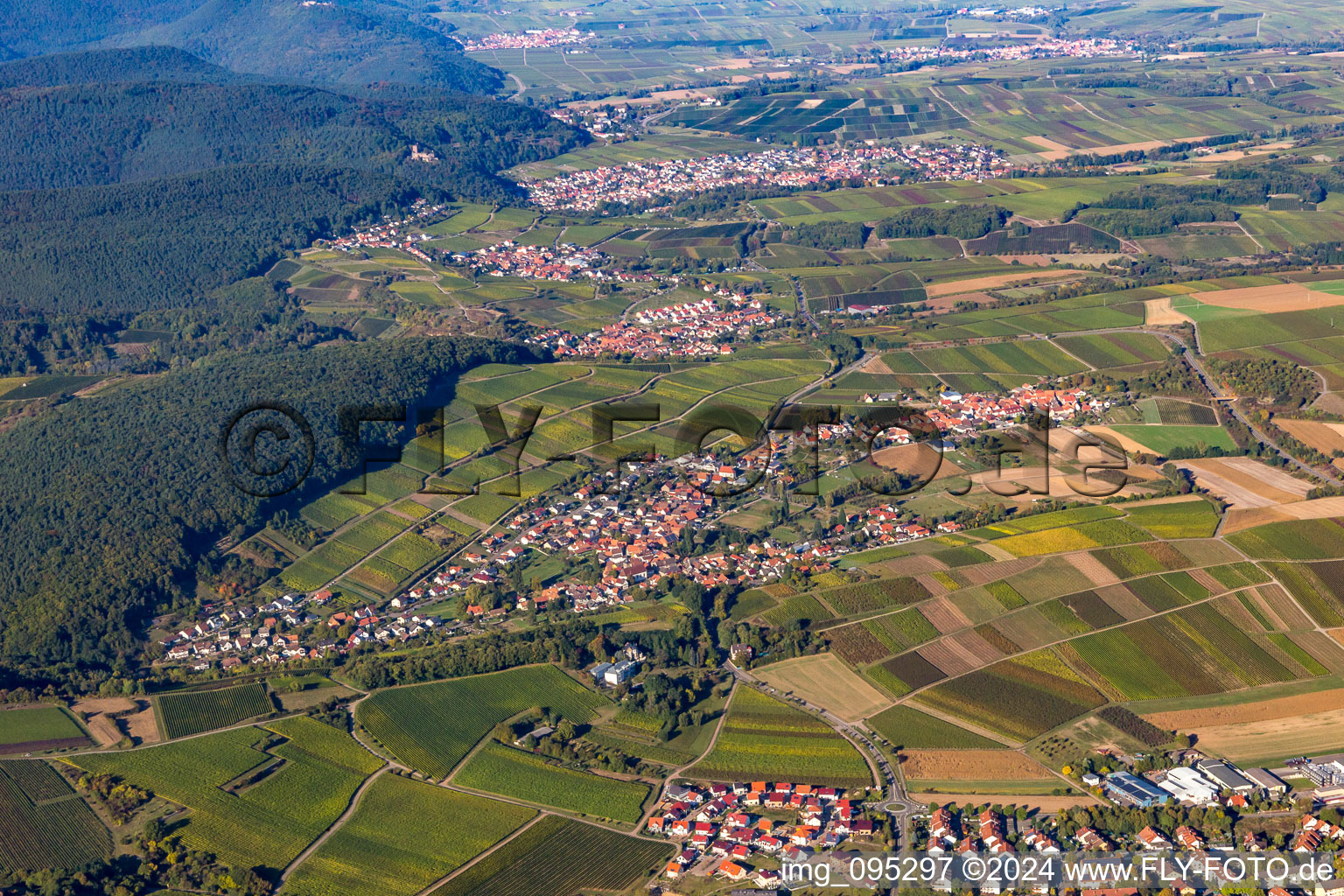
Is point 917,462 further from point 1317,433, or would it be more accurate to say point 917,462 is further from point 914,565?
point 1317,433

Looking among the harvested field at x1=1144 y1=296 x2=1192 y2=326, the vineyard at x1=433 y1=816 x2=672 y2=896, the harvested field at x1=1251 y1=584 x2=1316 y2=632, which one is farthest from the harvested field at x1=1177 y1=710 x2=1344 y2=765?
the harvested field at x1=1144 y1=296 x2=1192 y2=326

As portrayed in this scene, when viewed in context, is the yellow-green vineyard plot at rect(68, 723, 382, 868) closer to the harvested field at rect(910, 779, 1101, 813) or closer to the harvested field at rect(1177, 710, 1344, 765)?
the harvested field at rect(910, 779, 1101, 813)

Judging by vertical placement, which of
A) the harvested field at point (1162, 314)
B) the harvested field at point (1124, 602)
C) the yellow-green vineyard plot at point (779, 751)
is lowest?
the yellow-green vineyard plot at point (779, 751)

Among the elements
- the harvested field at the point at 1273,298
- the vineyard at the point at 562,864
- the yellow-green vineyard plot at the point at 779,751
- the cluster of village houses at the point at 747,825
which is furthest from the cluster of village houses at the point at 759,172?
the vineyard at the point at 562,864

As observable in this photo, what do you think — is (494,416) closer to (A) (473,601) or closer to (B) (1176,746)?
(A) (473,601)

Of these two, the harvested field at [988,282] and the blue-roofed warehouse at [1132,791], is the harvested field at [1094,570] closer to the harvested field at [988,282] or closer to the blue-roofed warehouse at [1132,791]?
the blue-roofed warehouse at [1132,791]

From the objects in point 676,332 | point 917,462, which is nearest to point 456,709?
point 917,462

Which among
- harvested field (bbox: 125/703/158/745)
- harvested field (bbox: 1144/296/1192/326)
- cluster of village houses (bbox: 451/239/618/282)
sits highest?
cluster of village houses (bbox: 451/239/618/282)

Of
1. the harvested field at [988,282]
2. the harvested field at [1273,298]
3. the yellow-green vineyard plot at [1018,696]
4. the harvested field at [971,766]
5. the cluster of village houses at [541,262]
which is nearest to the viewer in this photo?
the harvested field at [971,766]
